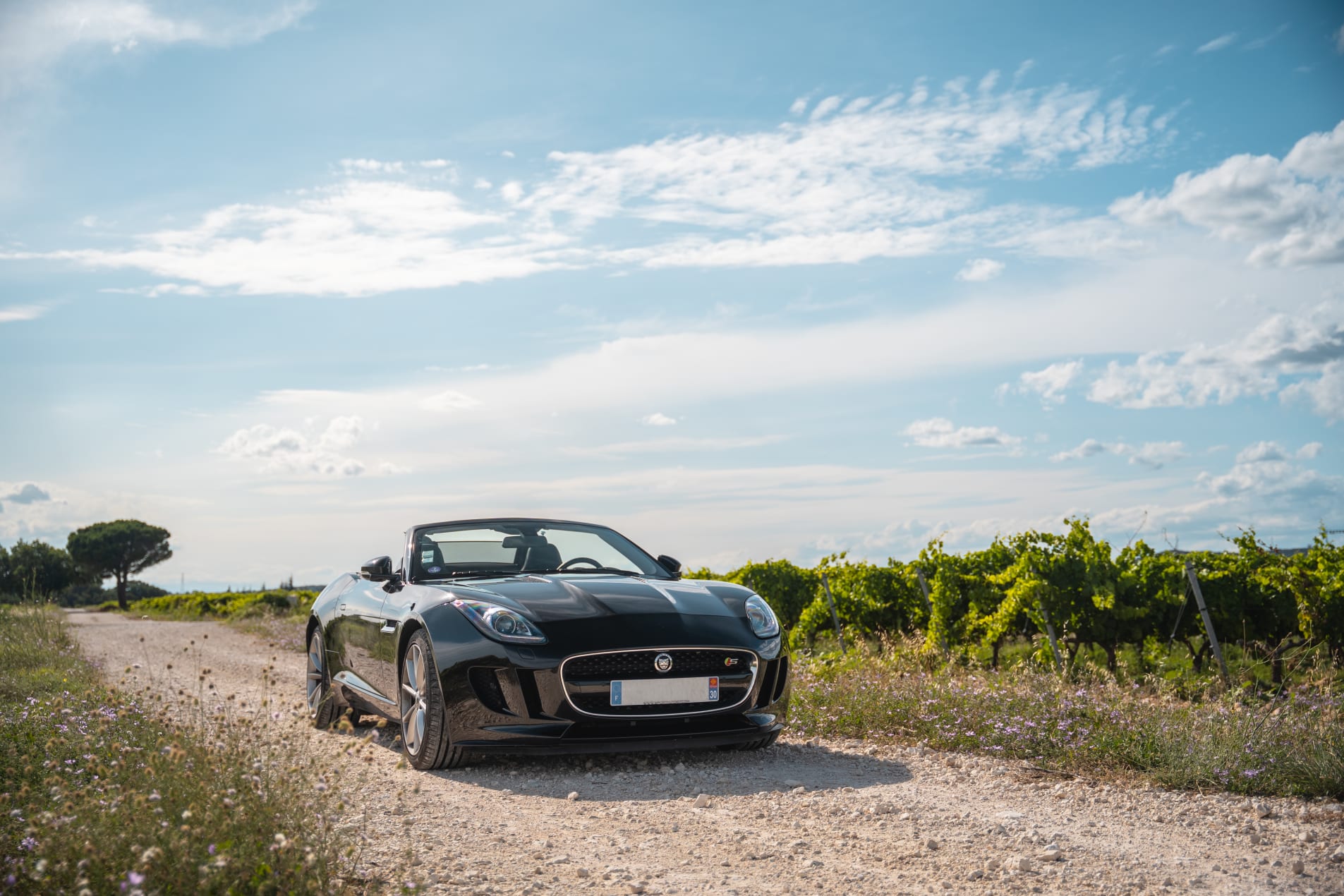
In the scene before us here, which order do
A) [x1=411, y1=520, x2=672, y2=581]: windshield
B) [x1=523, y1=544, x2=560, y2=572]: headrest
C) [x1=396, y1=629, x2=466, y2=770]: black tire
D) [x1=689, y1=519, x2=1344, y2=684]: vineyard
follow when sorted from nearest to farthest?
[x1=396, y1=629, x2=466, y2=770]: black tire
[x1=411, y1=520, x2=672, y2=581]: windshield
[x1=523, y1=544, x2=560, y2=572]: headrest
[x1=689, y1=519, x2=1344, y2=684]: vineyard

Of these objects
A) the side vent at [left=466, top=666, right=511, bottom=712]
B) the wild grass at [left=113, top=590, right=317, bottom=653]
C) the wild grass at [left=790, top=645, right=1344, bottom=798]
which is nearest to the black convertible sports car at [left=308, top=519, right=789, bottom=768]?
the side vent at [left=466, top=666, right=511, bottom=712]

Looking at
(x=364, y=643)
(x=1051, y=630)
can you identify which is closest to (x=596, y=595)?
(x=364, y=643)

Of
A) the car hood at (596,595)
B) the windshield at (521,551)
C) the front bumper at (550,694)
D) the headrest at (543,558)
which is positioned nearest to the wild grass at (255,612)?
the windshield at (521,551)

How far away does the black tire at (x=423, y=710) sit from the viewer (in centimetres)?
575

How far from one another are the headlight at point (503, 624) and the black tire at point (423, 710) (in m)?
0.34

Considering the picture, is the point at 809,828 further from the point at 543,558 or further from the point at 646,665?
the point at 543,558

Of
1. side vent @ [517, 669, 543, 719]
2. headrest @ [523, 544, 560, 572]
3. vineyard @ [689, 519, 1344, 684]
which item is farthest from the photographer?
vineyard @ [689, 519, 1344, 684]

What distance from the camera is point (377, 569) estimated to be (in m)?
6.71

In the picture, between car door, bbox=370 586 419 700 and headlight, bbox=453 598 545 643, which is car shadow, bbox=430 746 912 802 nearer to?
headlight, bbox=453 598 545 643

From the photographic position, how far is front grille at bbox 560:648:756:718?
5.57 meters

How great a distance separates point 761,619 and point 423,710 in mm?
2036

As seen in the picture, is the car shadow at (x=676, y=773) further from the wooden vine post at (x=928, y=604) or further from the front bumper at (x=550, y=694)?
the wooden vine post at (x=928, y=604)

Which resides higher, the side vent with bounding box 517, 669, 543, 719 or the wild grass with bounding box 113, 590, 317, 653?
the side vent with bounding box 517, 669, 543, 719

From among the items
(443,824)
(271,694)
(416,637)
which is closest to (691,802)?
(443,824)
